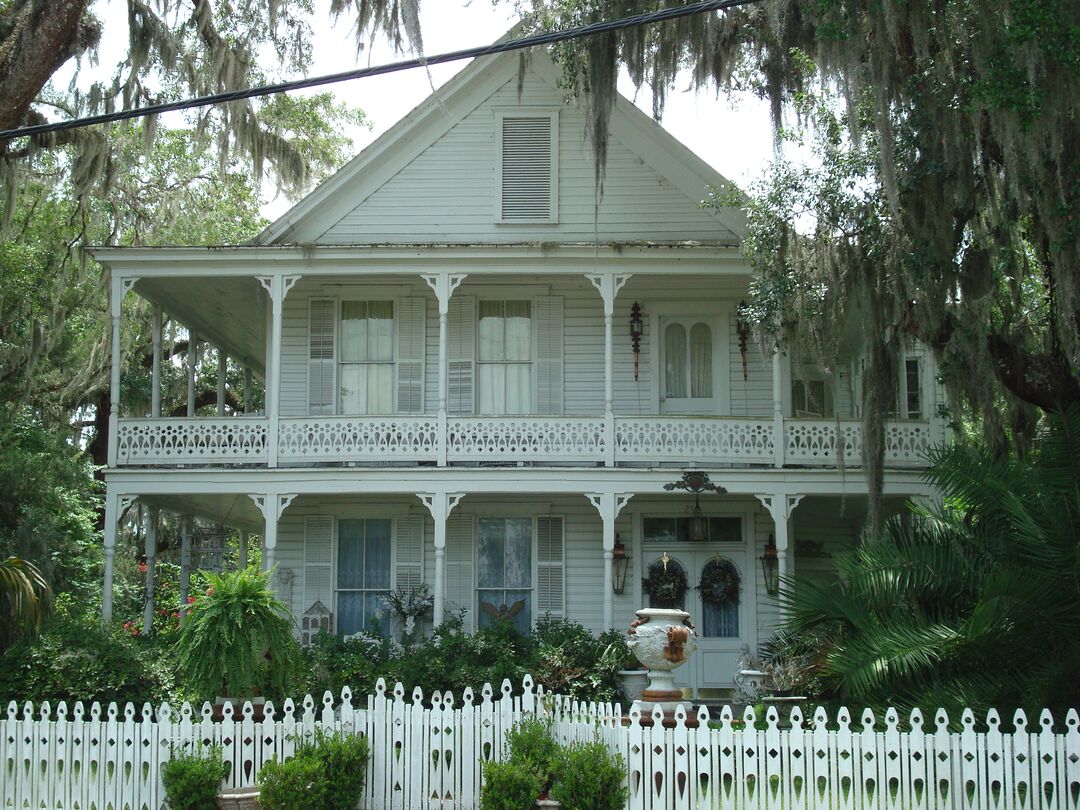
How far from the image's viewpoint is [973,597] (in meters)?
11.8

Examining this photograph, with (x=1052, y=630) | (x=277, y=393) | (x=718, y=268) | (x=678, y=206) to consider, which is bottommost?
(x=1052, y=630)

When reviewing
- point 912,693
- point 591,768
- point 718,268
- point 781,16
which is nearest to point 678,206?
point 718,268

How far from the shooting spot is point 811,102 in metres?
15.4

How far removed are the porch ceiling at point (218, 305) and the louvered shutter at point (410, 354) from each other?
2.12m

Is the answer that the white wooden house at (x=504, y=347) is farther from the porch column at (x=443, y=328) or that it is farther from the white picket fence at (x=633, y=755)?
the white picket fence at (x=633, y=755)

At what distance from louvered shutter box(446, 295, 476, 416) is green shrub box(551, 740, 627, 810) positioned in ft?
32.0

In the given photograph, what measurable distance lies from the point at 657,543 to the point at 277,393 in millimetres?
5931

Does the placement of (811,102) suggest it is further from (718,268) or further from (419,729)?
(419,729)

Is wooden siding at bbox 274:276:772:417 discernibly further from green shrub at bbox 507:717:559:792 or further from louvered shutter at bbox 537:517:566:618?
green shrub at bbox 507:717:559:792

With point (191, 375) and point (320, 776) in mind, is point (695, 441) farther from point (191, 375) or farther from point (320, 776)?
point (320, 776)

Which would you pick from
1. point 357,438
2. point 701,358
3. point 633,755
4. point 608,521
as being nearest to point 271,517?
point 357,438

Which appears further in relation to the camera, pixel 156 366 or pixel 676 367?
pixel 676 367

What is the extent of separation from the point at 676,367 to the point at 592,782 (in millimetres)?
10347

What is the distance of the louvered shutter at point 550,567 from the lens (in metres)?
18.8
